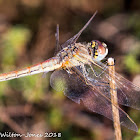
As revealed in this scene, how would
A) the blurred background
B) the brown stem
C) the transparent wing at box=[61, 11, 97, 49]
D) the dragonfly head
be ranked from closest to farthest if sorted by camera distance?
the brown stem
the dragonfly head
the transparent wing at box=[61, 11, 97, 49]
the blurred background

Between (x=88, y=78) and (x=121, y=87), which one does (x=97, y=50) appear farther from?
(x=121, y=87)

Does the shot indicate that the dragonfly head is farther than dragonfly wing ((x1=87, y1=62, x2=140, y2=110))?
Yes

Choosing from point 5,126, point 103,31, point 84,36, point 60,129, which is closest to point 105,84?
point 84,36

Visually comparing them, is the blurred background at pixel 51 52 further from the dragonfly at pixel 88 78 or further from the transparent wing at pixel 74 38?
the dragonfly at pixel 88 78

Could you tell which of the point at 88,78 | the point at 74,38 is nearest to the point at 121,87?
the point at 88,78

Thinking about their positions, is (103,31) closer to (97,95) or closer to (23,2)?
(23,2)

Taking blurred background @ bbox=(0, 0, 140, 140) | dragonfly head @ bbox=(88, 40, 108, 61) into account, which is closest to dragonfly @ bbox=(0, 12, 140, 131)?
dragonfly head @ bbox=(88, 40, 108, 61)

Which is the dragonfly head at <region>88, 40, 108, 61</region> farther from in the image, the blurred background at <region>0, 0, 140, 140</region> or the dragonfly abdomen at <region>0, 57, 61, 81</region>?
the dragonfly abdomen at <region>0, 57, 61, 81</region>
